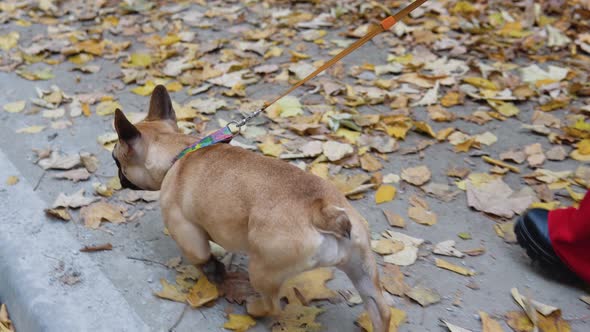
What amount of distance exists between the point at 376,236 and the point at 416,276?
353mm

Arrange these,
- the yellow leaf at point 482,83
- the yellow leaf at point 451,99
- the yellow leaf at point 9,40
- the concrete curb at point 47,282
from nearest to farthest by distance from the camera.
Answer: the concrete curb at point 47,282 → the yellow leaf at point 451,99 → the yellow leaf at point 482,83 → the yellow leaf at point 9,40

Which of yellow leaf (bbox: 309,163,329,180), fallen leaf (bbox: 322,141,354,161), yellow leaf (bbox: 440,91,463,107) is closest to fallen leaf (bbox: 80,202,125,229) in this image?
yellow leaf (bbox: 309,163,329,180)

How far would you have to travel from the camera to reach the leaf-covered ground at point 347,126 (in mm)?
2832

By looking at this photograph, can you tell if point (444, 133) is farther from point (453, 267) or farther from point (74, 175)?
point (74, 175)

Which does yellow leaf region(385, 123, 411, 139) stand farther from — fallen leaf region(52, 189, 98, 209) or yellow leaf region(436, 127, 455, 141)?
fallen leaf region(52, 189, 98, 209)

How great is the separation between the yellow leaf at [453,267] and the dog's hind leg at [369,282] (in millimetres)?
682

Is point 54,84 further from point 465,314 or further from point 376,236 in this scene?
point 465,314

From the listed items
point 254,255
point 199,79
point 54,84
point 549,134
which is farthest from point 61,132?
point 549,134

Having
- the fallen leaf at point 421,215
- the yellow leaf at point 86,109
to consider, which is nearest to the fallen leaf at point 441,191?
the fallen leaf at point 421,215

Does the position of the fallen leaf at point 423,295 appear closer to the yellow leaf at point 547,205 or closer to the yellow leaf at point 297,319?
the yellow leaf at point 297,319

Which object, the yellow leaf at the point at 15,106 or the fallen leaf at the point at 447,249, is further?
the yellow leaf at the point at 15,106

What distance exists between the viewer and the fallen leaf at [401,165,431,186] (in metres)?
3.62

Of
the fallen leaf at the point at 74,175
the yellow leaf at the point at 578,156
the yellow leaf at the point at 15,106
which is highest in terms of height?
the yellow leaf at the point at 15,106

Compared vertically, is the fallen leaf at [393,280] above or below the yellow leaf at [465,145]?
above
